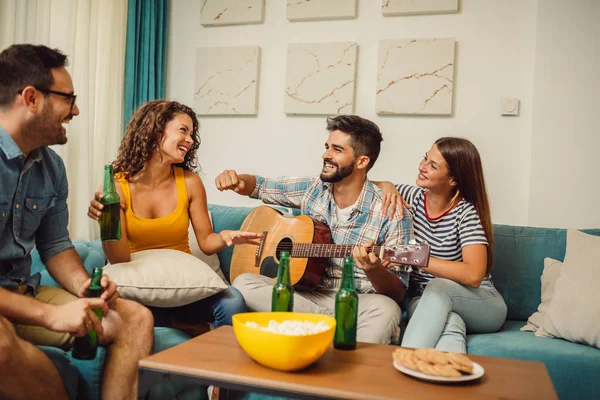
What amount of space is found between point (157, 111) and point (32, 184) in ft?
2.23

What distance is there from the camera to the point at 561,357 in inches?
76.3

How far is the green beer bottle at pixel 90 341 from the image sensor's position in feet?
5.17

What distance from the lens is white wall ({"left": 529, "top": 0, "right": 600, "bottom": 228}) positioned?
2.92 meters

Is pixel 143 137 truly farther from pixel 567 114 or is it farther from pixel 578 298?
pixel 567 114

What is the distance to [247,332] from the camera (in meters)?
1.27

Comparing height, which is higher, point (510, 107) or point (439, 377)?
point (510, 107)

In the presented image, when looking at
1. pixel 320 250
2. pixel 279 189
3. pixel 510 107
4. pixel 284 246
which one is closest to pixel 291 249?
pixel 284 246

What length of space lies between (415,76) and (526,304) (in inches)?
55.1

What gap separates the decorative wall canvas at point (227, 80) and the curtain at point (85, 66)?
1.62 feet

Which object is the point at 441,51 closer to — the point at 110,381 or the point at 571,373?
the point at 571,373

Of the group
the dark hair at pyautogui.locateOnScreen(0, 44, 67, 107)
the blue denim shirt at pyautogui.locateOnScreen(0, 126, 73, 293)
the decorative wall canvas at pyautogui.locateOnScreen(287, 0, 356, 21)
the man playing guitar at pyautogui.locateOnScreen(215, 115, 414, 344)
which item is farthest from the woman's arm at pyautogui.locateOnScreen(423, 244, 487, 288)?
the decorative wall canvas at pyautogui.locateOnScreen(287, 0, 356, 21)

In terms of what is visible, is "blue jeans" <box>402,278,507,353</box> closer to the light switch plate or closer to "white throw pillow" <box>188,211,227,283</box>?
"white throw pillow" <box>188,211,227,283</box>

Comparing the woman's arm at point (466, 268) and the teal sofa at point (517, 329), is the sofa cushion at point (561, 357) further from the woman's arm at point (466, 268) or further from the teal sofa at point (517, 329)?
the woman's arm at point (466, 268)

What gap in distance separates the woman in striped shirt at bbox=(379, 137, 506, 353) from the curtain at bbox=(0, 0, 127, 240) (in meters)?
1.63
